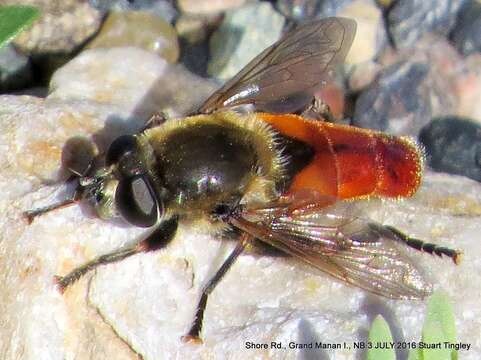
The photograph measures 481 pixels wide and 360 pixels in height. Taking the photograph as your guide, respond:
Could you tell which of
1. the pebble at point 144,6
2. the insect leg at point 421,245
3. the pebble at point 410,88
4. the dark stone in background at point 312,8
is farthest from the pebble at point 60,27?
the insect leg at point 421,245

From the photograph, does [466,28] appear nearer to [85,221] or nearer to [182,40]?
[182,40]

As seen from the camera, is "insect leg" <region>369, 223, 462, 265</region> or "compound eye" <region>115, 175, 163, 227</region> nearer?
"compound eye" <region>115, 175, 163, 227</region>

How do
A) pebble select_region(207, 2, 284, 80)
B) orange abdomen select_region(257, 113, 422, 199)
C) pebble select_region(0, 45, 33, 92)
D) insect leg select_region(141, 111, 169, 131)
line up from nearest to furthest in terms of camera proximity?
1. orange abdomen select_region(257, 113, 422, 199)
2. insect leg select_region(141, 111, 169, 131)
3. pebble select_region(0, 45, 33, 92)
4. pebble select_region(207, 2, 284, 80)

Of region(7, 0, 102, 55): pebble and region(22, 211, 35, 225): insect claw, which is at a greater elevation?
region(22, 211, 35, 225): insect claw

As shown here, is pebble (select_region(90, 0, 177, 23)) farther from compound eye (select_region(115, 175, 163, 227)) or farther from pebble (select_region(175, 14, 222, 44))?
compound eye (select_region(115, 175, 163, 227))

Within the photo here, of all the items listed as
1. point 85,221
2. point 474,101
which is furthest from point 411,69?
point 85,221

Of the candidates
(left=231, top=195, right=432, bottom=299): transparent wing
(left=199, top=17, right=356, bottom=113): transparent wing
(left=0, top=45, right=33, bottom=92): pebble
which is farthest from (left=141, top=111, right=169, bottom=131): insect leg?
(left=0, top=45, right=33, bottom=92): pebble
